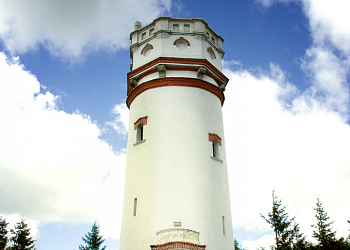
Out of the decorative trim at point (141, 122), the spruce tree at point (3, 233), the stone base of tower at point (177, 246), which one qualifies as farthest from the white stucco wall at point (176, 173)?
the spruce tree at point (3, 233)

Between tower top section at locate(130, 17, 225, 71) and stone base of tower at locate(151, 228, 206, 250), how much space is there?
979cm

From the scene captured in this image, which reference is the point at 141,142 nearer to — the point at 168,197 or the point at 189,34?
the point at 168,197

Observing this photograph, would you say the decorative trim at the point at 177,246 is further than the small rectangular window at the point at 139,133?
No

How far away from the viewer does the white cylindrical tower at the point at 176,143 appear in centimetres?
1502

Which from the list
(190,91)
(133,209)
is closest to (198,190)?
(133,209)

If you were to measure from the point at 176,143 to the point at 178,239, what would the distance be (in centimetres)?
463

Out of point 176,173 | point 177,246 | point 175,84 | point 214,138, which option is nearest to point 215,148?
point 214,138

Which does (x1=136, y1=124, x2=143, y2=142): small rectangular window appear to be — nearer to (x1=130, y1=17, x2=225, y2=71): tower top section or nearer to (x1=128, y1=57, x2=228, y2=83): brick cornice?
(x1=128, y1=57, x2=228, y2=83): brick cornice

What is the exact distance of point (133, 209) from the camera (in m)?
16.1

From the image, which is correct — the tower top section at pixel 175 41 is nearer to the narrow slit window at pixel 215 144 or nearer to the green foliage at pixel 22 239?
the narrow slit window at pixel 215 144

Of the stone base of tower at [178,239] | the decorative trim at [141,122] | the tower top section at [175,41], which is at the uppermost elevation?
the tower top section at [175,41]

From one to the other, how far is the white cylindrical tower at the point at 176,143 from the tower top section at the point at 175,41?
58 millimetres

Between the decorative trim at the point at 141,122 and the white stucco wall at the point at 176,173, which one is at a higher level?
the decorative trim at the point at 141,122

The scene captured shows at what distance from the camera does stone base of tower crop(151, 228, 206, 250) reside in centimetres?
1389
